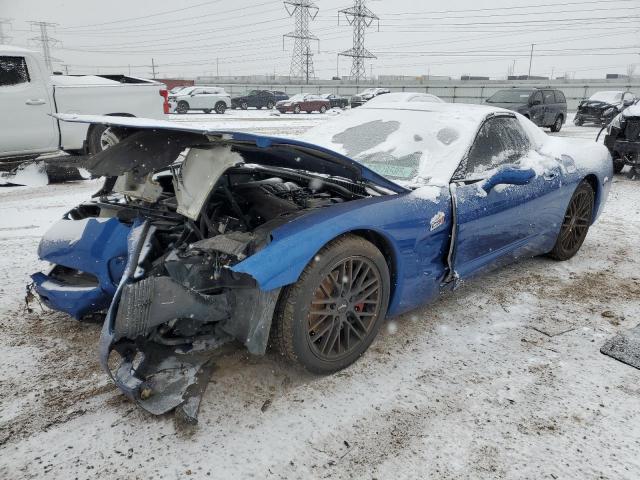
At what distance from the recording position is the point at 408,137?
3.37 metres

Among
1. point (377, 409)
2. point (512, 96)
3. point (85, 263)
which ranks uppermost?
point (512, 96)

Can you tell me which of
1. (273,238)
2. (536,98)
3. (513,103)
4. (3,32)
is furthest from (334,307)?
(3,32)

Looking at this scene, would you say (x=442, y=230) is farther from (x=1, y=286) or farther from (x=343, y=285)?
(x=1, y=286)

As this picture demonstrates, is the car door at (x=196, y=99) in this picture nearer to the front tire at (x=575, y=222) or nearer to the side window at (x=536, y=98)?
the side window at (x=536, y=98)

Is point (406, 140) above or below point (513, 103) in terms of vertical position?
below

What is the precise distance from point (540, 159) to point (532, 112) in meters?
14.2

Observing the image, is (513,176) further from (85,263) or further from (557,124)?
(557,124)

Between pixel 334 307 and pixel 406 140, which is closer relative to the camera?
pixel 334 307

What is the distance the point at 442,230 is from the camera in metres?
2.84

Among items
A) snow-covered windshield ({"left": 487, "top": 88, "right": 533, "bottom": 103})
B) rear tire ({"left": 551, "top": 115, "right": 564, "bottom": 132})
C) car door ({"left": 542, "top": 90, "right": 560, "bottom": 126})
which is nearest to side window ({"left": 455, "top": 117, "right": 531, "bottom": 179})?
snow-covered windshield ({"left": 487, "top": 88, "right": 533, "bottom": 103})

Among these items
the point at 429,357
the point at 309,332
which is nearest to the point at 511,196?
the point at 429,357

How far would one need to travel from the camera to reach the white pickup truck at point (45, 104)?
6895 millimetres

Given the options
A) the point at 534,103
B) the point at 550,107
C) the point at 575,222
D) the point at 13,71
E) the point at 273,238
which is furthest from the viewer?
the point at 550,107

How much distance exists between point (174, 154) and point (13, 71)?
20.9ft
